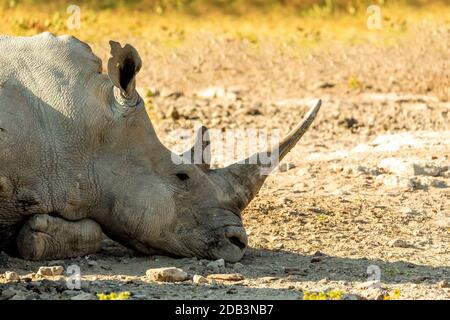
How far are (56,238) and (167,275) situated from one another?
988 mm

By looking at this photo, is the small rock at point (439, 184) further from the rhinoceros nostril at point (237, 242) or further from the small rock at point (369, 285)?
the small rock at point (369, 285)

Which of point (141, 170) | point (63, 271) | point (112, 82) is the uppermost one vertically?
point (112, 82)

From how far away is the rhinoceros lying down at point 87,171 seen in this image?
30.8ft

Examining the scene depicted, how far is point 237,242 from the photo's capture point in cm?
988

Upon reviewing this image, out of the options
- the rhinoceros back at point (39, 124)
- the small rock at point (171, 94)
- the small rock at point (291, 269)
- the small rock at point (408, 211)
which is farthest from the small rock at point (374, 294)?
the small rock at point (171, 94)

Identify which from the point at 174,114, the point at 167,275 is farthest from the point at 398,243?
the point at 174,114

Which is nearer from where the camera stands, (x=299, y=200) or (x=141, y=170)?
(x=141, y=170)

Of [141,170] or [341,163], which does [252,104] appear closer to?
[341,163]

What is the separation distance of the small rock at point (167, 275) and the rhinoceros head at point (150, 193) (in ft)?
2.13

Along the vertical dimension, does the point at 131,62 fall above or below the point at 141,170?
above

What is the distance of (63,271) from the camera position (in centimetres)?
925

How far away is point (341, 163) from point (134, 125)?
429 cm

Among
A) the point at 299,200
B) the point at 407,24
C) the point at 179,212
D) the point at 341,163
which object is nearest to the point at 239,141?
the point at 341,163

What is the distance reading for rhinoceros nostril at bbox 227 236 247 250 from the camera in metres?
9.84
